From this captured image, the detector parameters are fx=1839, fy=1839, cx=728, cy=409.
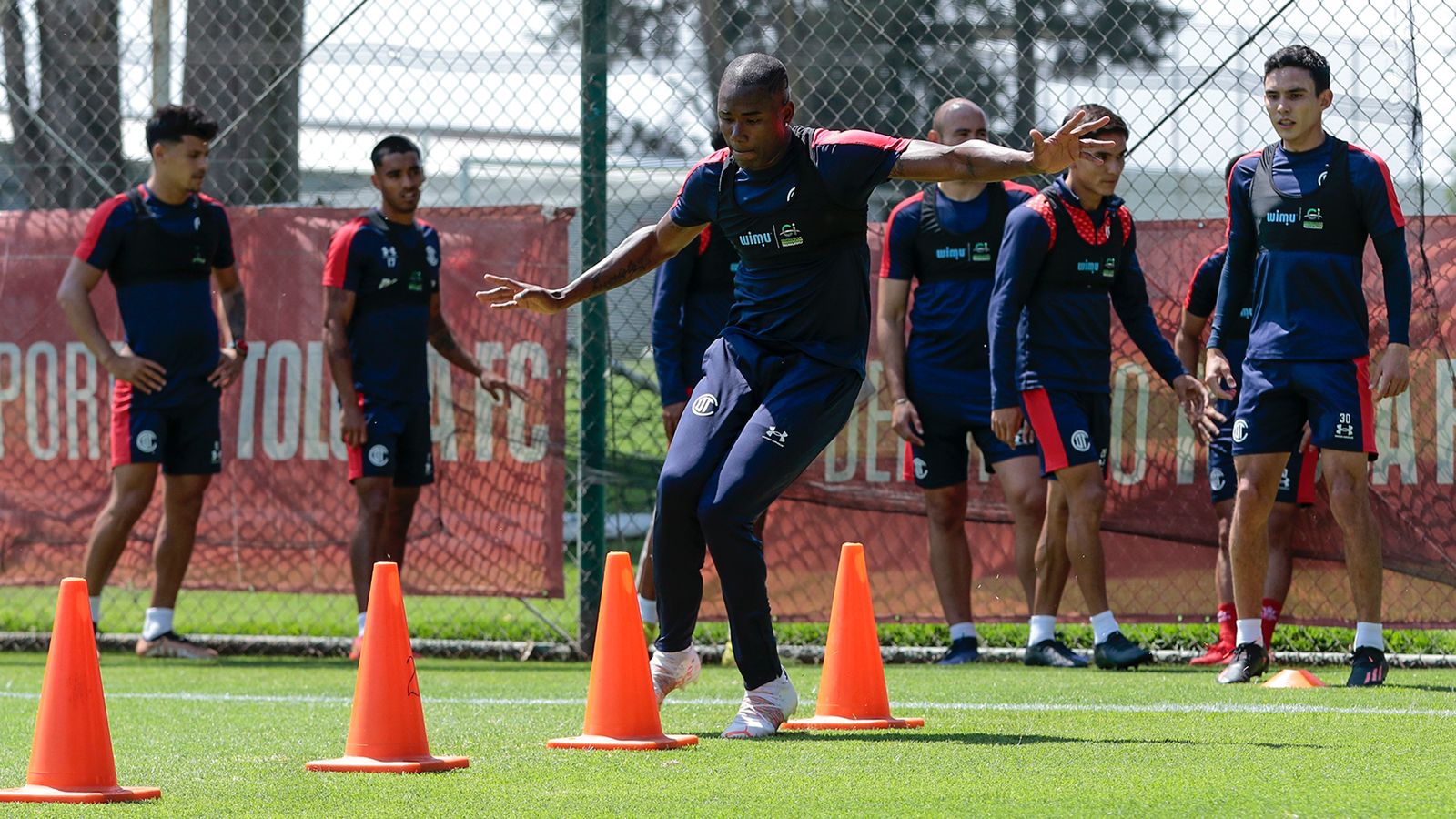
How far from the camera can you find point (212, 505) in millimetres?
9688

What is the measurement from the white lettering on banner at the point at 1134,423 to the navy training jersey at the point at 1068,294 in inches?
28.3

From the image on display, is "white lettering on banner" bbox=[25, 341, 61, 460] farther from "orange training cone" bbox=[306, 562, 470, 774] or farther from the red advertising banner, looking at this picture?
"orange training cone" bbox=[306, 562, 470, 774]

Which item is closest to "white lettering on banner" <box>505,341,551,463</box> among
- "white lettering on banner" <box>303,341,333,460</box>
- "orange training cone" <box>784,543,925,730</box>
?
"white lettering on banner" <box>303,341,333,460</box>

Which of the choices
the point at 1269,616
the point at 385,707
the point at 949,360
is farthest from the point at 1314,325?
the point at 385,707

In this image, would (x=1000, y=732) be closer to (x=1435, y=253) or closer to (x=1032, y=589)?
(x=1032, y=589)

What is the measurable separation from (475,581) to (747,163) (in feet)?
15.1

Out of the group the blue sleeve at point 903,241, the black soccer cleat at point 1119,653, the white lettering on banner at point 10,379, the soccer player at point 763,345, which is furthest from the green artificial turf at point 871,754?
the white lettering on banner at point 10,379

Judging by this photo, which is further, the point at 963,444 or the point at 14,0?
the point at 14,0

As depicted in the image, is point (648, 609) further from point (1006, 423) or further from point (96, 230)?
point (96, 230)

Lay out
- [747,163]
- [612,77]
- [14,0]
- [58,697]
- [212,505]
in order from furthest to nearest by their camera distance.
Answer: [14,0], [212,505], [612,77], [747,163], [58,697]

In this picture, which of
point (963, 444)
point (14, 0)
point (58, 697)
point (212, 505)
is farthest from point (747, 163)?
point (14, 0)

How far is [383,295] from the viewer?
29.1ft

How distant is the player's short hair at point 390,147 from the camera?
8852 millimetres

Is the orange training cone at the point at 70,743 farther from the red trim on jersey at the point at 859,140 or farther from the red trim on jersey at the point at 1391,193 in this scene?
the red trim on jersey at the point at 1391,193
